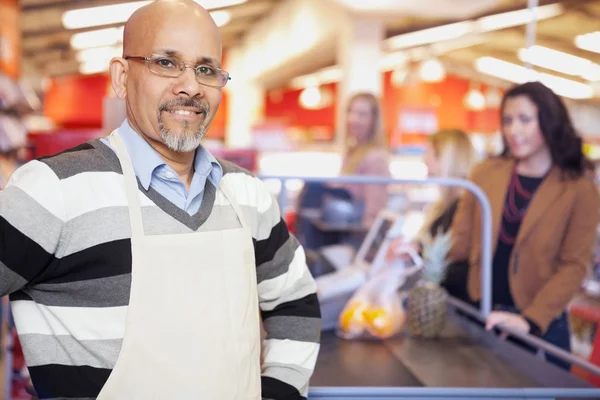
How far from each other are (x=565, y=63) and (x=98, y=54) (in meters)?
10.6

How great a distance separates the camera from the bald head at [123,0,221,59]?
4.22 ft

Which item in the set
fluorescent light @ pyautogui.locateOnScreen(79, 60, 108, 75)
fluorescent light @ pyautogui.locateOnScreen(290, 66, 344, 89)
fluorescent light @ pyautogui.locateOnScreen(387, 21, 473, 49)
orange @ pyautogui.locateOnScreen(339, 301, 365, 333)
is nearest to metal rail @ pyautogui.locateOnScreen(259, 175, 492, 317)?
orange @ pyautogui.locateOnScreen(339, 301, 365, 333)

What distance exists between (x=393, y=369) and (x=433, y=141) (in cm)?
212

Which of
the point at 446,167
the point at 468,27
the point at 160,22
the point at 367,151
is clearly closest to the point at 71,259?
the point at 160,22

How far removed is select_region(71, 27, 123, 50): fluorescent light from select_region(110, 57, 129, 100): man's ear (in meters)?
12.0

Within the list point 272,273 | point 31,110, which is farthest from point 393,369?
point 31,110

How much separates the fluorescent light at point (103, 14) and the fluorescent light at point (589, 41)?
6.15 m

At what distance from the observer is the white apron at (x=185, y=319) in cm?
120

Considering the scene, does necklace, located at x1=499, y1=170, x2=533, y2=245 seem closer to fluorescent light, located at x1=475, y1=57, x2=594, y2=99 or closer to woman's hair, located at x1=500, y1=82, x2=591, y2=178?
woman's hair, located at x1=500, y1=82, x2=591, y2=178

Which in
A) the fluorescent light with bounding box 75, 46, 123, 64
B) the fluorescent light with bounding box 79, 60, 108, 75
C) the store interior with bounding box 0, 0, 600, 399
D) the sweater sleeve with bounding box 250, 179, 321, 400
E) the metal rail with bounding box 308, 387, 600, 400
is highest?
the fluorescent light with bounding box 79, 60, 108, 75

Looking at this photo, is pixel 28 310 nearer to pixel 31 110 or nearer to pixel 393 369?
pixel 393 369

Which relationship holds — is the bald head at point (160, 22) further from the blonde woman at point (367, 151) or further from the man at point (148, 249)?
the blonde woman at point (367, 151)

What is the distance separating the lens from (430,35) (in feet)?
46.2

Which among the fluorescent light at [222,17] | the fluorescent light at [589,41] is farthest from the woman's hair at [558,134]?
the fluorescent light at [589,41]
